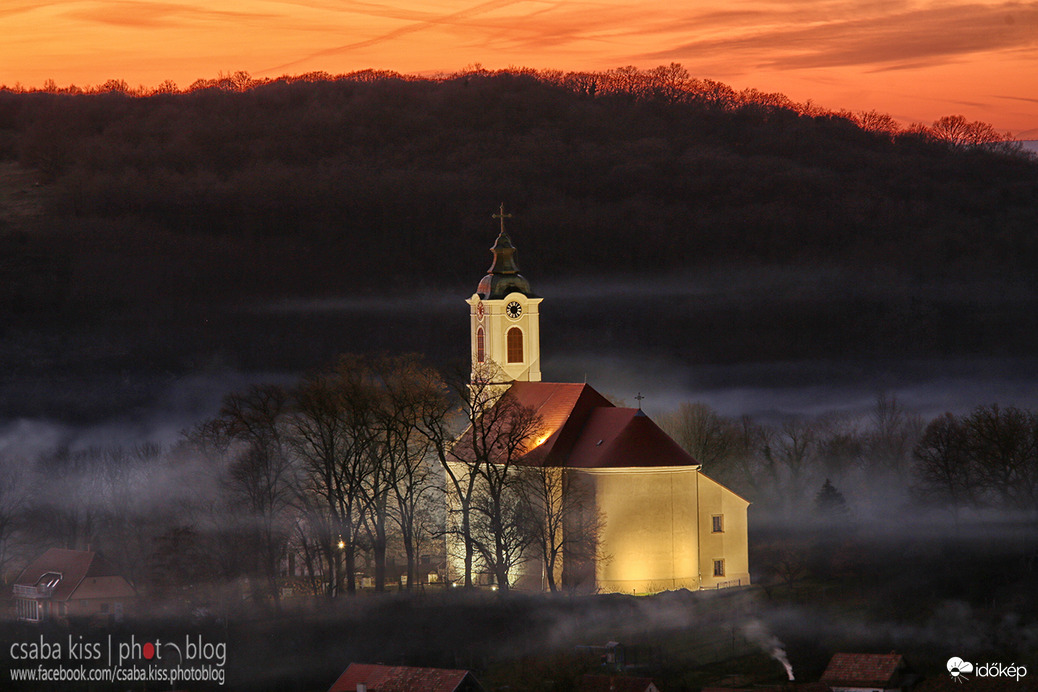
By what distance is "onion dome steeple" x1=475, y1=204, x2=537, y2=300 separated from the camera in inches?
3829

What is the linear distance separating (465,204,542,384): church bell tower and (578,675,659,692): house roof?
91.0ft

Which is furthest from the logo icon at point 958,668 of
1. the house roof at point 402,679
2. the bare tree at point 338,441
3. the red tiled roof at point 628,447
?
the bare tree at point 338,441

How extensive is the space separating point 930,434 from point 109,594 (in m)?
51.0

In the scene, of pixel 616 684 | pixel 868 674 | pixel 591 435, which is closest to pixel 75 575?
pixel 591 435

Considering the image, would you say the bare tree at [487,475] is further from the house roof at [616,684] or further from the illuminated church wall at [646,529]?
the house roof at [616,684]

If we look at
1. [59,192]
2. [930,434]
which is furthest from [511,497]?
[59,192]

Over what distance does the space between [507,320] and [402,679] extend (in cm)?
2753

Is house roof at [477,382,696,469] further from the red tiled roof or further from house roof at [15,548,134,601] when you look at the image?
house roof at [15,548,134,601]

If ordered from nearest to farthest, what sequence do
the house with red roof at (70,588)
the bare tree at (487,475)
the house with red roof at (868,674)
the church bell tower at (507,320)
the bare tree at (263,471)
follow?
1. the house with red roof at (868,674)
2. the bare tree at (487,475)
3. the bare tree at (263,471)
4. the church bell tower at (507,320)
5. the house with red roof at (70,588)

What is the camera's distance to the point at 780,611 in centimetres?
8256

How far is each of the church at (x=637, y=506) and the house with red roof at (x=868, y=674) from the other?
504 inches

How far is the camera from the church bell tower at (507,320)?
97188 millimetres

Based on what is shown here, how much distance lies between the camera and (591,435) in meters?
89.5

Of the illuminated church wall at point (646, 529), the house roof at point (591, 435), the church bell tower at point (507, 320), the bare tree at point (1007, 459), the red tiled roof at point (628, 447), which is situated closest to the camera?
the illuminated church wall at point (646, 529)
